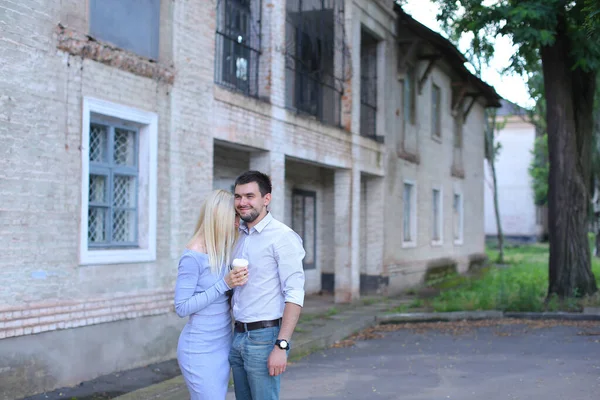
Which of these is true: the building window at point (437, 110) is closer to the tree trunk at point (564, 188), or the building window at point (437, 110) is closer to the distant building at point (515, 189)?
the tree trunk at point (564, 188)

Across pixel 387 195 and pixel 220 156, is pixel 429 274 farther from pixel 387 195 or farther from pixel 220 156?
pixel 220 156

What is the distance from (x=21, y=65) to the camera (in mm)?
7312

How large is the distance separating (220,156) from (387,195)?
6085 millimetres

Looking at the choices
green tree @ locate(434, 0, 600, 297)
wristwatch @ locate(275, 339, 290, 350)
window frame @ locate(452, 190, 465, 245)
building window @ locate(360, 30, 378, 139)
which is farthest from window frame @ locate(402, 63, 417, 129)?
wristwatch @ locate(275, 339, 290, 350)

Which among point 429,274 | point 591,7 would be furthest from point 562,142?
point 429,274

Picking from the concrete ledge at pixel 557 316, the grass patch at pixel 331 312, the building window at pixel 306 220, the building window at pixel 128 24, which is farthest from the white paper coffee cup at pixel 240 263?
the building window at pixel 306 220

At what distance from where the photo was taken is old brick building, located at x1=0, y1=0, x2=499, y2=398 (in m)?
7.36

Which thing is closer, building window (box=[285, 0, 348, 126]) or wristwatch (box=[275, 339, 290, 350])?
wristwatch (box=[275, 339, 290, 350])

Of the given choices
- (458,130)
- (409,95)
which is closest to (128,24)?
(409,95)

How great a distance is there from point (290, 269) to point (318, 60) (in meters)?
12.1

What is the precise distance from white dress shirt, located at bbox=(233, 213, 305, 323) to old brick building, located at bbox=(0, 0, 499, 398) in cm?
387

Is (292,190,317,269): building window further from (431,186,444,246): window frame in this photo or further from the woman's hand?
the woman's hand

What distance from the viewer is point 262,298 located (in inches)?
162

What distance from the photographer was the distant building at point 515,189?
162ft
